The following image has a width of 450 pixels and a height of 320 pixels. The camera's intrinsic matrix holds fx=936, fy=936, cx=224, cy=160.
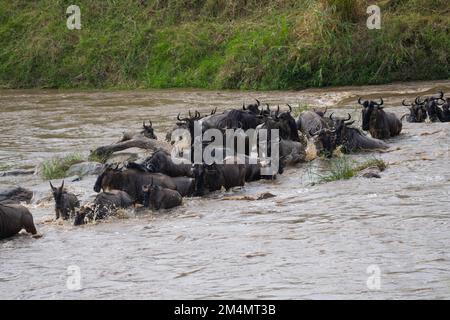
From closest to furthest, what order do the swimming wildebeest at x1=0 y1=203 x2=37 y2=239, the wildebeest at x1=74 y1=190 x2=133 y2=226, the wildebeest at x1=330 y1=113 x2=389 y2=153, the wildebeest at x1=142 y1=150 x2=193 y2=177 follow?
the swimming wildebeest at x1=0 y1=203 x2=37 y2=239 < the wildebeest at x1=74 y1=190 x2=133 y2=226 < the wildebeest at x1=142 y1=150 x2=193 y2=177 < the wildebeest at x1=330 y1=113 x2=389 y2=153

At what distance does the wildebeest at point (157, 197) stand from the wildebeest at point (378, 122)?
192 inches

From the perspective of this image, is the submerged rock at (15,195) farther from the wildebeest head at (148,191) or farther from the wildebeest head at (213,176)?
the wildebeest head at (213,176)

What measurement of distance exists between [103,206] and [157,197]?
68 centimetres

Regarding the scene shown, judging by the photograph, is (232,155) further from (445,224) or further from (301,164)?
(445,224)

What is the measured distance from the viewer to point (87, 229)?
1017 centimetres

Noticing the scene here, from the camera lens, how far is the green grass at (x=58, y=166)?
527 inches

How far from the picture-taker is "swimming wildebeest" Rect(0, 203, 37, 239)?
9922mm

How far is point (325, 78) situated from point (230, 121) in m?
Result: 8.07

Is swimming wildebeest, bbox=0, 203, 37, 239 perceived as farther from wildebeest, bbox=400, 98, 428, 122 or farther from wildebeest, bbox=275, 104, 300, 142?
wildebeest, bbox=400, 98, 428, 122

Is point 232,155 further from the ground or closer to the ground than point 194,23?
closer to the ground

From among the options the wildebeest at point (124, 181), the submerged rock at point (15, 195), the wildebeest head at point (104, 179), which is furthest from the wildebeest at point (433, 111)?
the submerged rock at point (15, 195)

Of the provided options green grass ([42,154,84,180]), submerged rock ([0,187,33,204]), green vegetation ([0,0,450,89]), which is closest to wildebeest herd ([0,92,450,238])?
submerged rock ([0,187,33,204])

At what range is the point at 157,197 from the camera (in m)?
10.9
